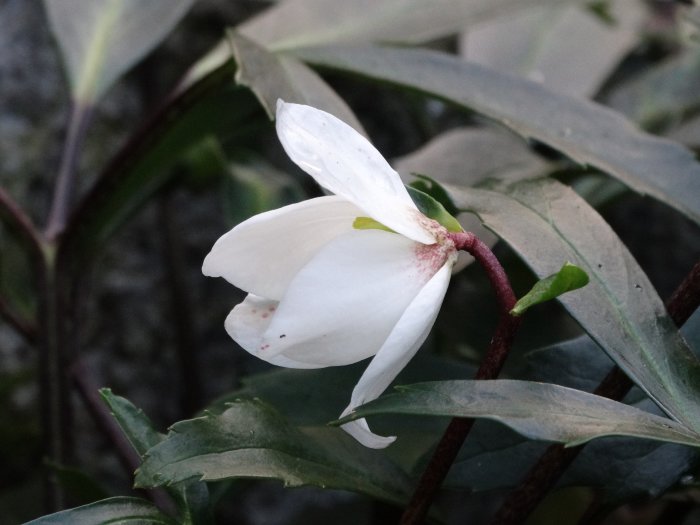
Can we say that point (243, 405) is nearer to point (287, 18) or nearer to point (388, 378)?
point (388, 378)

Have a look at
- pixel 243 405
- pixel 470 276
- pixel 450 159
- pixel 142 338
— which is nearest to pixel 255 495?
pixel 142 338

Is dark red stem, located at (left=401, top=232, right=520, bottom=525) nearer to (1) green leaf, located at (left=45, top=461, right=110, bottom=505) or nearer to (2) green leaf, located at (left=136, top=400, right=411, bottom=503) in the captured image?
(2) green leaf, located at (left=136, top=400, right=411, bottom=503)

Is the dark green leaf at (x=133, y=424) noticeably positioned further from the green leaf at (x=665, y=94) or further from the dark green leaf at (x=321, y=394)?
the green leaf at (x=665, y=94)

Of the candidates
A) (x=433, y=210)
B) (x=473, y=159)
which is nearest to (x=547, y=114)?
(x=473, y=159)

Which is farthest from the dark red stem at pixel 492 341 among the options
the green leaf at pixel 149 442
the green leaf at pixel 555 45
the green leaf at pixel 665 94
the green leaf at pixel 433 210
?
the green leaf at pixel 665 94

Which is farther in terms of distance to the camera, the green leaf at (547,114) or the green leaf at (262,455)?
the green leaf at (547,114)


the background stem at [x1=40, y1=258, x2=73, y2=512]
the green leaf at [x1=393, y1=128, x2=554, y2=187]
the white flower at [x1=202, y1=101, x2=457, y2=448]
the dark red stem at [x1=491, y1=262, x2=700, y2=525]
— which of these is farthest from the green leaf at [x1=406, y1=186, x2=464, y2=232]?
the background stem at [x1=40, y1=258, x2=73, y2=512]
